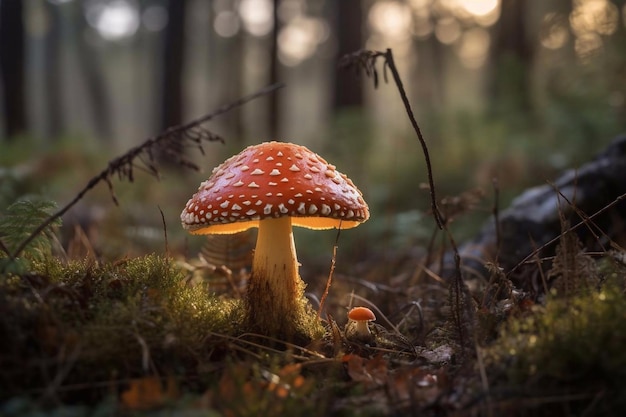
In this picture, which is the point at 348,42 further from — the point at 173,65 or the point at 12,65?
the point at 12,65

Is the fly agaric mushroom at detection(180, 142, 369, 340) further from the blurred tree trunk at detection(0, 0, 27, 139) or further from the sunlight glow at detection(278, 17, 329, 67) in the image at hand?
the sunlight glow at detection(278, 17, 329, 67)

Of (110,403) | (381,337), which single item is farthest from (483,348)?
(110,403)

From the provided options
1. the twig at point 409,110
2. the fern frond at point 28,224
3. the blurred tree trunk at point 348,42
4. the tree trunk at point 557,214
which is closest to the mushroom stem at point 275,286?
the twig at point 409,110

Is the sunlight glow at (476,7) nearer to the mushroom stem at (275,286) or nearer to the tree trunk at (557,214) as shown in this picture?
the tree trunk at (557,214)

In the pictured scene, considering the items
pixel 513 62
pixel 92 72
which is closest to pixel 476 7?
pixel 513 62

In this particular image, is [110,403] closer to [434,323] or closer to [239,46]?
[434,323]

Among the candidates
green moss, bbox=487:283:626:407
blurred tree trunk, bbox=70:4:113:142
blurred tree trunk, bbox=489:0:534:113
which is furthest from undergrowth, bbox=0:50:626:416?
blurred tree trunk, bbox=70:4:113:142
